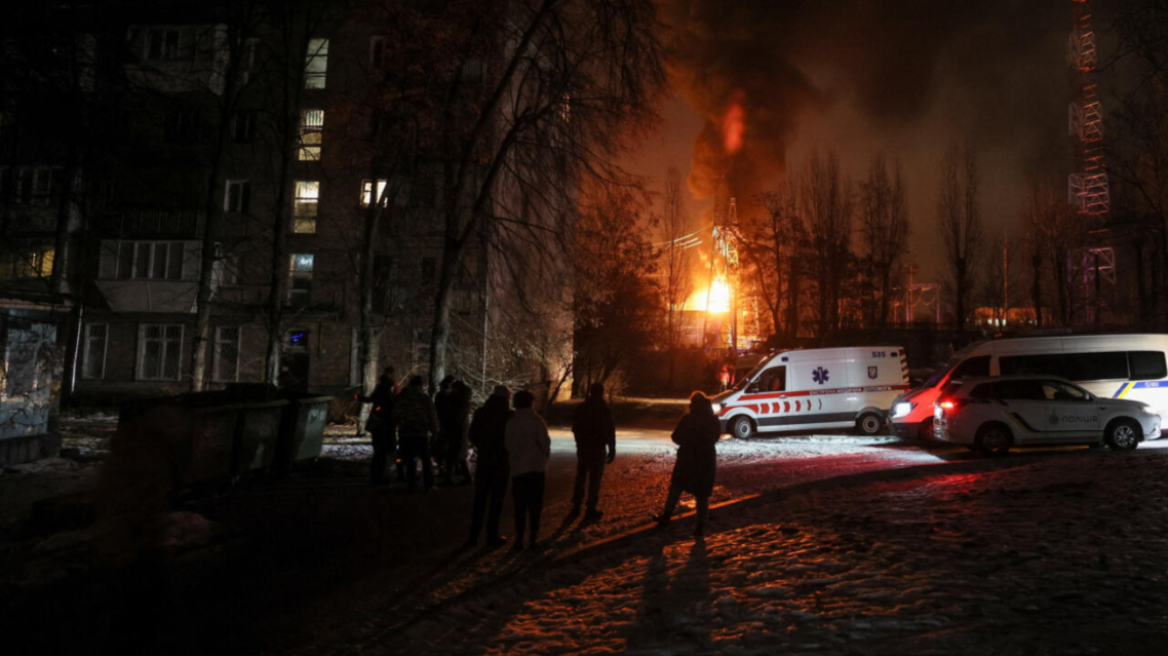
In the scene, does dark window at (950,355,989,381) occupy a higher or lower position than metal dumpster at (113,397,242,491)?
higher

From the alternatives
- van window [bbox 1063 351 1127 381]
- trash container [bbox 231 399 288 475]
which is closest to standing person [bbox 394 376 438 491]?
trash container [bbox 231 399 288 475]

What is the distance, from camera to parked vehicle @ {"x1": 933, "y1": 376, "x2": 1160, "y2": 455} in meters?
14.5

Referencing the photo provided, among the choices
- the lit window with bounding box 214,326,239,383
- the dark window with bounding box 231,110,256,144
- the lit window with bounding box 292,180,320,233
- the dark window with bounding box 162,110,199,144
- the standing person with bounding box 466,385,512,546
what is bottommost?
the standing person with bounding box 466,385,512,546

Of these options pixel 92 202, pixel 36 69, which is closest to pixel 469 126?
pixel 92 202

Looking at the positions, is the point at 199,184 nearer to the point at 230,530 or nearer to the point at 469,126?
the point at 469,126

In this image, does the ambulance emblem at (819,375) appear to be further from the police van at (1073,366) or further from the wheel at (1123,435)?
the wheel at (1123,435)

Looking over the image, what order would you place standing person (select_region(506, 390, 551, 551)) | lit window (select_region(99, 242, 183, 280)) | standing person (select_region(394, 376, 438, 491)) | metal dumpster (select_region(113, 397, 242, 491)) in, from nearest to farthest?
standing person (select_region(506, 390, 551, 551)) → metal dumpster (select_region(113, 397, 242, 491)) → standing person (select_region(394, 376, 438, 491)) → lit window (select_region(99, 242, 183, 280))

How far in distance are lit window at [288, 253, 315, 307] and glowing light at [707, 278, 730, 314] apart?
33.3 m

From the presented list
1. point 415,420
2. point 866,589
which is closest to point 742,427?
point 415,420

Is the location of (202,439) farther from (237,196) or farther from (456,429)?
(237,196)

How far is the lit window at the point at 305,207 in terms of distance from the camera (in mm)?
32469

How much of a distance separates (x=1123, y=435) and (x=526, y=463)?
1332cm

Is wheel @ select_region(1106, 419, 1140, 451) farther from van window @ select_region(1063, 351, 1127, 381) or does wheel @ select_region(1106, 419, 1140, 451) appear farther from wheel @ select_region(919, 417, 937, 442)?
wheel @ select_region(919, 417, 937, 442)

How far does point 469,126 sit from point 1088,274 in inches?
2031
